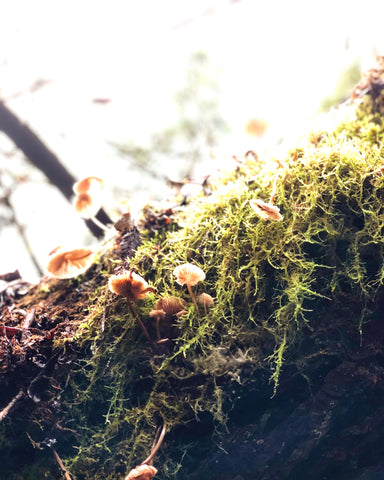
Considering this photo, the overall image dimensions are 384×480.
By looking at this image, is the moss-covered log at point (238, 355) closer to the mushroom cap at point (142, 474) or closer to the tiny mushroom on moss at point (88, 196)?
the mushroom cap at point (142, 474)

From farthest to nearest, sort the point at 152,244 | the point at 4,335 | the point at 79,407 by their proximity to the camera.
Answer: the point at 152,244, the point at 4,335, the point at 79,407

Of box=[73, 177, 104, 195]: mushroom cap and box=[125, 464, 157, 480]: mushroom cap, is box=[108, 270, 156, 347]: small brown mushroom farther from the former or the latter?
box=[73, 177, 104, 195]: mushroom cap

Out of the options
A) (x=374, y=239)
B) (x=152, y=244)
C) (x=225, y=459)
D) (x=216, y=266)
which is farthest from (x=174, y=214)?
(x=225, y=459)

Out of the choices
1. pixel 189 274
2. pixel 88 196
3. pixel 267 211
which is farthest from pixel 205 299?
pixel 88 196

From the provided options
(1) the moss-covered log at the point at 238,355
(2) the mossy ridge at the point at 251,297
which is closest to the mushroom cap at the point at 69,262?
(1) the moss-covered log at the point at 238,355

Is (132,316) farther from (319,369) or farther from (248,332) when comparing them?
(319,369)

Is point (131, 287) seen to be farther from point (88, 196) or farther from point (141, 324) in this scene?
point (88, 196)
